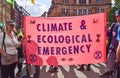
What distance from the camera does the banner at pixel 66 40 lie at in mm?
10500

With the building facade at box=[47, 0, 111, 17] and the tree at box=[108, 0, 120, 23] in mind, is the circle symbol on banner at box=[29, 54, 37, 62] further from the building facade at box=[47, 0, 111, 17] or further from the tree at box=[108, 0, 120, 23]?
the building facade at box=[47, 0, 111, 17]

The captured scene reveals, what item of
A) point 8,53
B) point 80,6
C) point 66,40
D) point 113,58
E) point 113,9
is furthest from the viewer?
point 80,6

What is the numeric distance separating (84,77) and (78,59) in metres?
4.41

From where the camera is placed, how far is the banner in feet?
34.4

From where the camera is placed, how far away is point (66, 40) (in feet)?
35.0

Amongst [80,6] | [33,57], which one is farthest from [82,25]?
[80,6]

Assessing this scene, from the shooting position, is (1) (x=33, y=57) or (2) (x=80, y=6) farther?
(2) (x=80, y=6)

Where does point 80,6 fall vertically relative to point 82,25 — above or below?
below

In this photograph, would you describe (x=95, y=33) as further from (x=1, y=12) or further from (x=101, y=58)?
(x=1, y=12)

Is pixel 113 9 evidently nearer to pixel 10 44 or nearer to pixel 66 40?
pixel 66 40

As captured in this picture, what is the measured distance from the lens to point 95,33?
10.5m

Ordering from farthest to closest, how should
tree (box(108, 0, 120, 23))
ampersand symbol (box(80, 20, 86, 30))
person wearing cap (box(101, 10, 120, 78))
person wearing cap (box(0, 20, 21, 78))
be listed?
tree (box(108, 0, 120, 23)) → ampersand symbol (box(80, 20, 86, 30)) → person wearing cap (box(0, 20, 21, 78)) → person wearing cap (box(101, 10, 120, 78))

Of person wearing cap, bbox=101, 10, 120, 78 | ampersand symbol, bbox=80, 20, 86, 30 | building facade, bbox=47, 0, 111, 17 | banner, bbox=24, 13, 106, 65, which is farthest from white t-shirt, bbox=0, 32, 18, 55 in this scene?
building facade, bbox=47, 0, 111, 17

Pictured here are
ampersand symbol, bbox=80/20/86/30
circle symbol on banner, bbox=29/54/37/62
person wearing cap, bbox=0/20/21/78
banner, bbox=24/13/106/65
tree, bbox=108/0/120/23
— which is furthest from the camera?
tree, bbox=108/0/120/23
